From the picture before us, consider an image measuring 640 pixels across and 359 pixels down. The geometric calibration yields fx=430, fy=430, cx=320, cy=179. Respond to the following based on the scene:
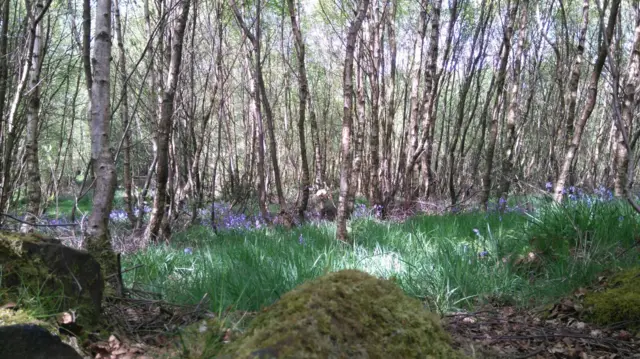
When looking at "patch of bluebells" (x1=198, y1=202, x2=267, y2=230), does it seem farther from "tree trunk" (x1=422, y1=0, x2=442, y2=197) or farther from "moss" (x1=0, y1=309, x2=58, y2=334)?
"moss" (x1=0, y1=309, x2=58, y2=334)

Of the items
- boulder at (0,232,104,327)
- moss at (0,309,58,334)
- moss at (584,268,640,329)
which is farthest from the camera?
moss at (584,268,640,329)

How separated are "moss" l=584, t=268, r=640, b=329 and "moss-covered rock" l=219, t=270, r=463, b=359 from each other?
1595mm

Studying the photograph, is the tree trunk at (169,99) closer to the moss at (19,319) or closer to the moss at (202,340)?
the moss at (19,319)

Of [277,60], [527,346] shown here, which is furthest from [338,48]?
[527,346]

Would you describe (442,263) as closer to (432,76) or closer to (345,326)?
(345,326)

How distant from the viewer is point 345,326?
1.10 meters

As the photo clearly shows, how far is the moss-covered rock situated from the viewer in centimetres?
98

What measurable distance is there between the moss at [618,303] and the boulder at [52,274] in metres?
2.61

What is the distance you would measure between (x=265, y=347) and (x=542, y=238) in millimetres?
3456

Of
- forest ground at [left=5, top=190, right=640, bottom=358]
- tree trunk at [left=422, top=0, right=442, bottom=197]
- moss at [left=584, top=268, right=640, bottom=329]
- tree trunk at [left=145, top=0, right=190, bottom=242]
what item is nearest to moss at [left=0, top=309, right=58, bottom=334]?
forest ground at [left=5, top=190, right=640, bottom=358]

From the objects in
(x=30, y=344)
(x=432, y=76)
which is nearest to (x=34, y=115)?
(x=30, y=344)

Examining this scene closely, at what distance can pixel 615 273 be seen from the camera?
2.80 meters

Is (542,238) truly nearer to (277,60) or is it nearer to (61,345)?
(61,345)

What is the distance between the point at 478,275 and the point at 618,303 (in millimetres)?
865
